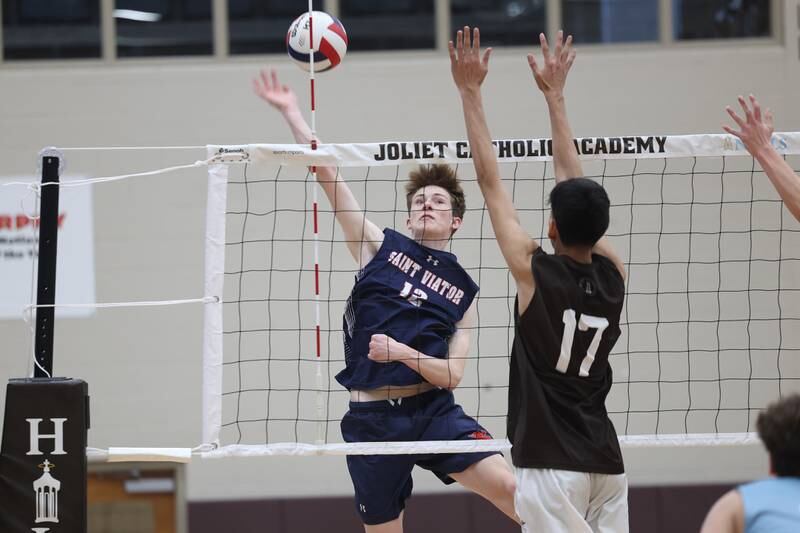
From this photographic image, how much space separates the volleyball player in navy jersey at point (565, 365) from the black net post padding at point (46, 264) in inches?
77.3

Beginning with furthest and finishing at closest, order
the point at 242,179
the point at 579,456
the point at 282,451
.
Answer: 1. the point at 242,179
2. the point at 282,451
3. the point at 579,456

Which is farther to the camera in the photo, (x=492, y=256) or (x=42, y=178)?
(x=492, y=256)

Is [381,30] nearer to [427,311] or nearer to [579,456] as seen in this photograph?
[427,311]

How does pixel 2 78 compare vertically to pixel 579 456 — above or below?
above

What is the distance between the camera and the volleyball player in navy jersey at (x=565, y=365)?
132 inches

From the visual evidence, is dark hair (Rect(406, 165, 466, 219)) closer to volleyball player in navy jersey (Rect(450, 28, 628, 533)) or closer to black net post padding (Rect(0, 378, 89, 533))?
volleyball player in navy jersey (Rect(450, 28, 628, 533))

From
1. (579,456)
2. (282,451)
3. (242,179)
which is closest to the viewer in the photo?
(579,456)

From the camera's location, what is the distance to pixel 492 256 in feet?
26.2

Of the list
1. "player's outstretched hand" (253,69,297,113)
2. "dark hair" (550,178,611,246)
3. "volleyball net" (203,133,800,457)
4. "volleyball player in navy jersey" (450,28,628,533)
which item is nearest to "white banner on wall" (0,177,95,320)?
"volleyball net" (203,133,800,457)

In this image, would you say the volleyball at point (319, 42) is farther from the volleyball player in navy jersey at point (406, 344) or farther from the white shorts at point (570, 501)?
the white shorts at point (570, 501)

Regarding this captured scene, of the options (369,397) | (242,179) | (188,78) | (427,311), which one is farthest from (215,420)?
(188,78)

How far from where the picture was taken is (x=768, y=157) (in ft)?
13.3

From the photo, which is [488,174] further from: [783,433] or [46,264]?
[46,264]

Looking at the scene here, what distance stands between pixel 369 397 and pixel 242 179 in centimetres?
360
